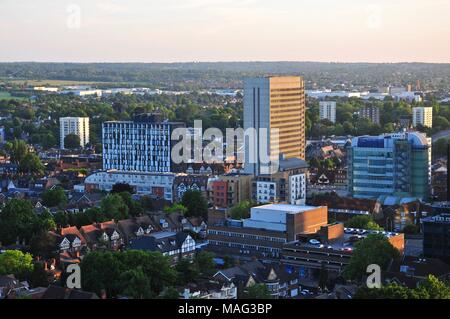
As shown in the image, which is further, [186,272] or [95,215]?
[95,215]

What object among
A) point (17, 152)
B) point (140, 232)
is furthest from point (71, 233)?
point (17, 152)

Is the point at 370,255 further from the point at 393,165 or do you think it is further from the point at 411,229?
the point at 393,165

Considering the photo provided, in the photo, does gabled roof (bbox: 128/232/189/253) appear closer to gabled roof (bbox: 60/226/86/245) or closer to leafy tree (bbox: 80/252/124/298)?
gabled roof (bbox: 60/226/86/245)

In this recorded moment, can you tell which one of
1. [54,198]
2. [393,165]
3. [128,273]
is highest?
[393,165]

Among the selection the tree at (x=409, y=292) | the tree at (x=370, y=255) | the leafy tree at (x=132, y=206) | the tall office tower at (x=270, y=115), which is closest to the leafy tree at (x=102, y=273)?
the tree at (x=409, y=292)

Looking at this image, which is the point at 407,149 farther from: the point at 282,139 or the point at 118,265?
the point at 118,265

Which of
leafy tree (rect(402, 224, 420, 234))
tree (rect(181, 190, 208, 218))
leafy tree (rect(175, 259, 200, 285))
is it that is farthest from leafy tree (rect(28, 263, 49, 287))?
leafy tree (rect(402, 224, 420, 234))
